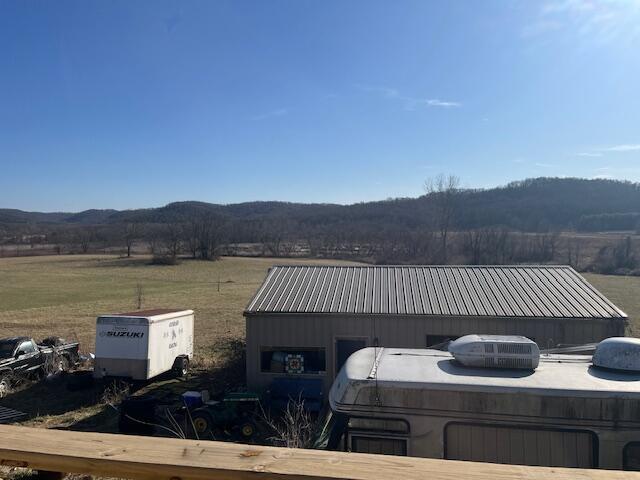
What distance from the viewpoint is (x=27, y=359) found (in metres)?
17.2

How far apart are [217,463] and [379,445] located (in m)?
2.89

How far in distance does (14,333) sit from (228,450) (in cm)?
3047

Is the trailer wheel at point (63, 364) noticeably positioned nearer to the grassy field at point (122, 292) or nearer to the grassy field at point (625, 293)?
Answer: the grassy field at point (122, 292)

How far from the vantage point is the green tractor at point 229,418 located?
12133mm

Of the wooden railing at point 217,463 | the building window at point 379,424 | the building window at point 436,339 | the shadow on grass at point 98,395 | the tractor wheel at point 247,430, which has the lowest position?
the shadow on grass at point 98,395

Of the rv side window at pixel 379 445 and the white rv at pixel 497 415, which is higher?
the white rv at pixel 497 415

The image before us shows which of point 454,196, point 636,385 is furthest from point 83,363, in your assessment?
point 454,196

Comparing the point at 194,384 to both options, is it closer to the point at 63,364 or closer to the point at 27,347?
the point at 63,364

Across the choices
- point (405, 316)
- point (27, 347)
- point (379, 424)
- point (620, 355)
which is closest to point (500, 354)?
point (620, 355)

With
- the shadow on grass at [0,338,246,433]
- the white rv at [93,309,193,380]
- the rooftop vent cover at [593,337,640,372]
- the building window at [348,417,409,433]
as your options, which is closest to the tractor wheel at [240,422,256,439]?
the shadow on grass at [0,338,246,433]

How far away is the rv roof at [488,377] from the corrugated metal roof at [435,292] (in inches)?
356

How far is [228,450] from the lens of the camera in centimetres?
204

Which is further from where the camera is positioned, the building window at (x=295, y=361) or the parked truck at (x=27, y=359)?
→ the parked truck at (x=27, y=359)

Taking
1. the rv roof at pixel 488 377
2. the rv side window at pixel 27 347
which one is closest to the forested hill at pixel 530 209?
the rv side window at pixel 27 347
